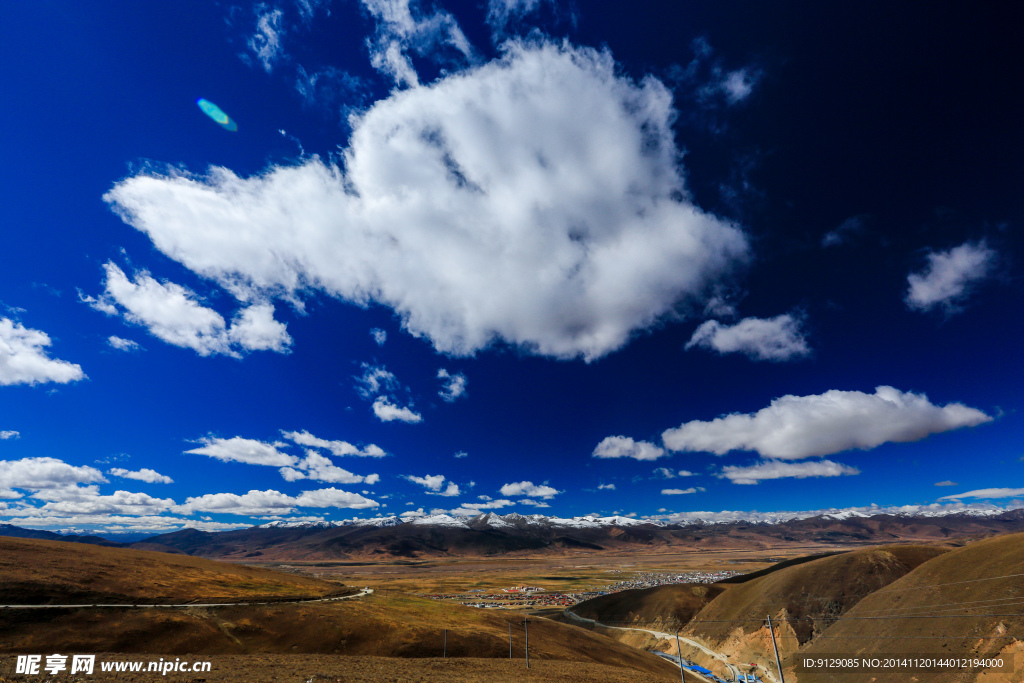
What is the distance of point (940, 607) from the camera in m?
60.7

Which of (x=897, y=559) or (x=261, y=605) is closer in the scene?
(x=261, y=605)

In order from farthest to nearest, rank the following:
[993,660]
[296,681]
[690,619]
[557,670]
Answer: [690,619] < [557,670] < [993,660] < [296,681]

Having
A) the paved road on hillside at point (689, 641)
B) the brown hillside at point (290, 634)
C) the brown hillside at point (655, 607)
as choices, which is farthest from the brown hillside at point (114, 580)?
the brown hillside at point (655, 607)

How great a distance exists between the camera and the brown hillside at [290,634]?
49781 mm

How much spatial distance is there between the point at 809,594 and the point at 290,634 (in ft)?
337

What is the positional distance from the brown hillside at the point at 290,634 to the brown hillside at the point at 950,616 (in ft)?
96.8

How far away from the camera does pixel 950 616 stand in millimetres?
57281


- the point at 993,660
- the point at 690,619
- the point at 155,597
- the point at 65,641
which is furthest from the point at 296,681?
the point at 690,619

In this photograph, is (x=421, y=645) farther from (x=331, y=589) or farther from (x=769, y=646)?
(x=769, y=646)

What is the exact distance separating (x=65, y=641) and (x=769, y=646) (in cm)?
10734

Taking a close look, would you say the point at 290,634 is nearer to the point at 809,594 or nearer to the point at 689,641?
the point at 689,641

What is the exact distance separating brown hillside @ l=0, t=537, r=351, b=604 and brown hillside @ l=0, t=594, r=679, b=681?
908cm

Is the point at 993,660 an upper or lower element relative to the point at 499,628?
upper

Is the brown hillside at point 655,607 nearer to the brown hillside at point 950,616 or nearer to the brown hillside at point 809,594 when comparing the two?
the brown hillside at point 809,594
